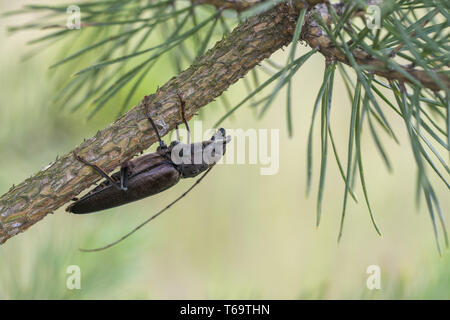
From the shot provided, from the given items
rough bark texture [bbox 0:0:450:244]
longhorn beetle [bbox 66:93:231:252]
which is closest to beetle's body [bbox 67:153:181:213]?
longhorn beetle [bbox 66:93:231:252]

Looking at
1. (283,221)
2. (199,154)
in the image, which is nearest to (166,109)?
(199,154)

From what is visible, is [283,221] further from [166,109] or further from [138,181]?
[166,109]

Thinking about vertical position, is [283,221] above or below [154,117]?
above

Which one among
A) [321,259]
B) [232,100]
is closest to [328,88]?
[232,100]

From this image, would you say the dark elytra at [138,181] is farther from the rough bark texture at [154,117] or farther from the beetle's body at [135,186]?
the rough bark texture at [154,117]

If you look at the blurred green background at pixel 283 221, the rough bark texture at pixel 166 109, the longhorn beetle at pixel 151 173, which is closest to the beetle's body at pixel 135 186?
the longhorn beetle at pixel 151 173

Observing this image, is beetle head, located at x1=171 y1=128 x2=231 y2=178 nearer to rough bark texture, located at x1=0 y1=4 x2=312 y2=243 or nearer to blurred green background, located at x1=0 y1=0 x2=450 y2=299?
rough bark texture, located at x1=0 y1=4 x2=312 y2=243

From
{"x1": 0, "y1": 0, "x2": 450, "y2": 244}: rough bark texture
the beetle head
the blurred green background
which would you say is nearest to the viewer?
{"x1": 0, "y1": 0, "x2": 450, "y2": 244}: rough bark texture

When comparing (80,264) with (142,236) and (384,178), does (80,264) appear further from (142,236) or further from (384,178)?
(384,178)
